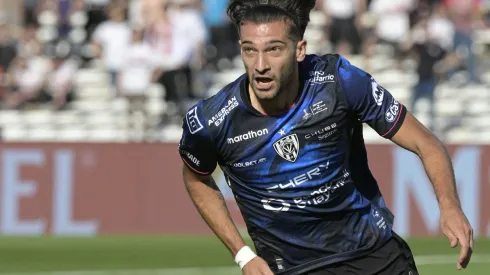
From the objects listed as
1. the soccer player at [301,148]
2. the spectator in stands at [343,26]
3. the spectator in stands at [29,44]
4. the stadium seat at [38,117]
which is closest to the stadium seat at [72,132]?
the stadium seat at [38,117]

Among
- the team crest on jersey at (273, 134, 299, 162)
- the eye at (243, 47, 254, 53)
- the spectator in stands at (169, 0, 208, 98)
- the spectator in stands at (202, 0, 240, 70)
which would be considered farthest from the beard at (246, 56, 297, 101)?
the spectator in stands at (202, 0, 240, 70)

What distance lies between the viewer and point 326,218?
18.7ft

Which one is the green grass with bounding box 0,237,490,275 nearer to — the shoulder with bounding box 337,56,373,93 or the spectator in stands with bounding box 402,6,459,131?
the spectator in stands with bounding box 402,6,459,131

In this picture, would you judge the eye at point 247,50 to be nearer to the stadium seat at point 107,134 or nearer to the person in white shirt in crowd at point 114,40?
the person in white shirt in crowd at point 114,40

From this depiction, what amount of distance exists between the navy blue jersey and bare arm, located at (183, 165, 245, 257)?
16 centimetres

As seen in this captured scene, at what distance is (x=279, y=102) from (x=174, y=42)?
482 inches

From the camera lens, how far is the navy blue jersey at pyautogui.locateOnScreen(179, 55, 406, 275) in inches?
223

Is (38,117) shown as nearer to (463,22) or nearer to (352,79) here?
(463,22)

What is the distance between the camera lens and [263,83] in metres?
5.46

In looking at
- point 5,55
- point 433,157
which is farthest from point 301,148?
point 5,55

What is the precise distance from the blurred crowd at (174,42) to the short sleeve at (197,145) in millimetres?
11830

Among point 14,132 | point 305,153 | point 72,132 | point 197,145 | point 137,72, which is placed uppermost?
point 137,72

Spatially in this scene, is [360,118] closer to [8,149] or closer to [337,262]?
[337,262]

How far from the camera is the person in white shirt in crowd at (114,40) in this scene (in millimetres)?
17812
